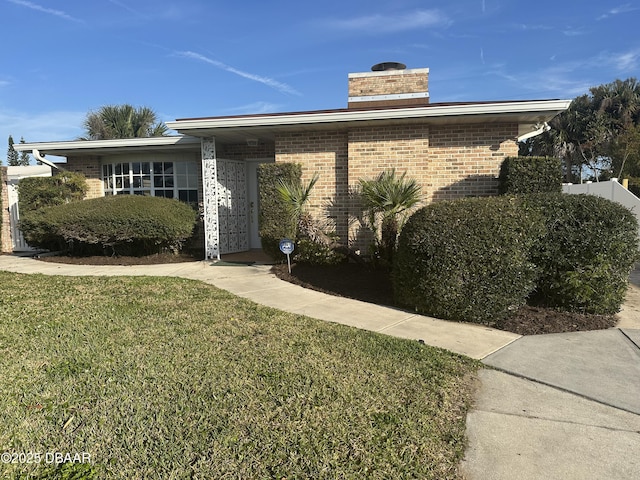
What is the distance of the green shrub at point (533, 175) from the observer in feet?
24.5

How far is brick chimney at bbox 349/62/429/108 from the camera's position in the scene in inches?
436

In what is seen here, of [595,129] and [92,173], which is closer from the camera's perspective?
[92,173]

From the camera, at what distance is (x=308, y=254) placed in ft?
27.3

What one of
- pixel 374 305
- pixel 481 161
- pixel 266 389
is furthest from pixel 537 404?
pixel 481 161

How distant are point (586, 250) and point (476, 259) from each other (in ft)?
4.82

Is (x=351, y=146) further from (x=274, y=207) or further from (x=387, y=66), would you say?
(x=387, y=66)

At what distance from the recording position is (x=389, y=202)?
7.81 metres

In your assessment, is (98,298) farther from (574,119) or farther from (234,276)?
(574,119)

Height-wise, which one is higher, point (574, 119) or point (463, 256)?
point (574, 119)

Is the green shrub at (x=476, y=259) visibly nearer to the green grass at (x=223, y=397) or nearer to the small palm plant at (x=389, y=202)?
the green grass at (x=223, y=397)

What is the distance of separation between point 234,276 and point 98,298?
2564 millimetres

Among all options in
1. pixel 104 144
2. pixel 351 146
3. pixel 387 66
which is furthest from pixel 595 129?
pixel 104 144

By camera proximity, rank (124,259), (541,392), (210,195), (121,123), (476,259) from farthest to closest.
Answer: (121,123) < (124,259) < (210,195) < (476,259) < (541,392)

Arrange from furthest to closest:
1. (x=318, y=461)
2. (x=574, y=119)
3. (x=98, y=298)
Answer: (x=574, y=119), (x=98, y=298), (x=318, y=461)
